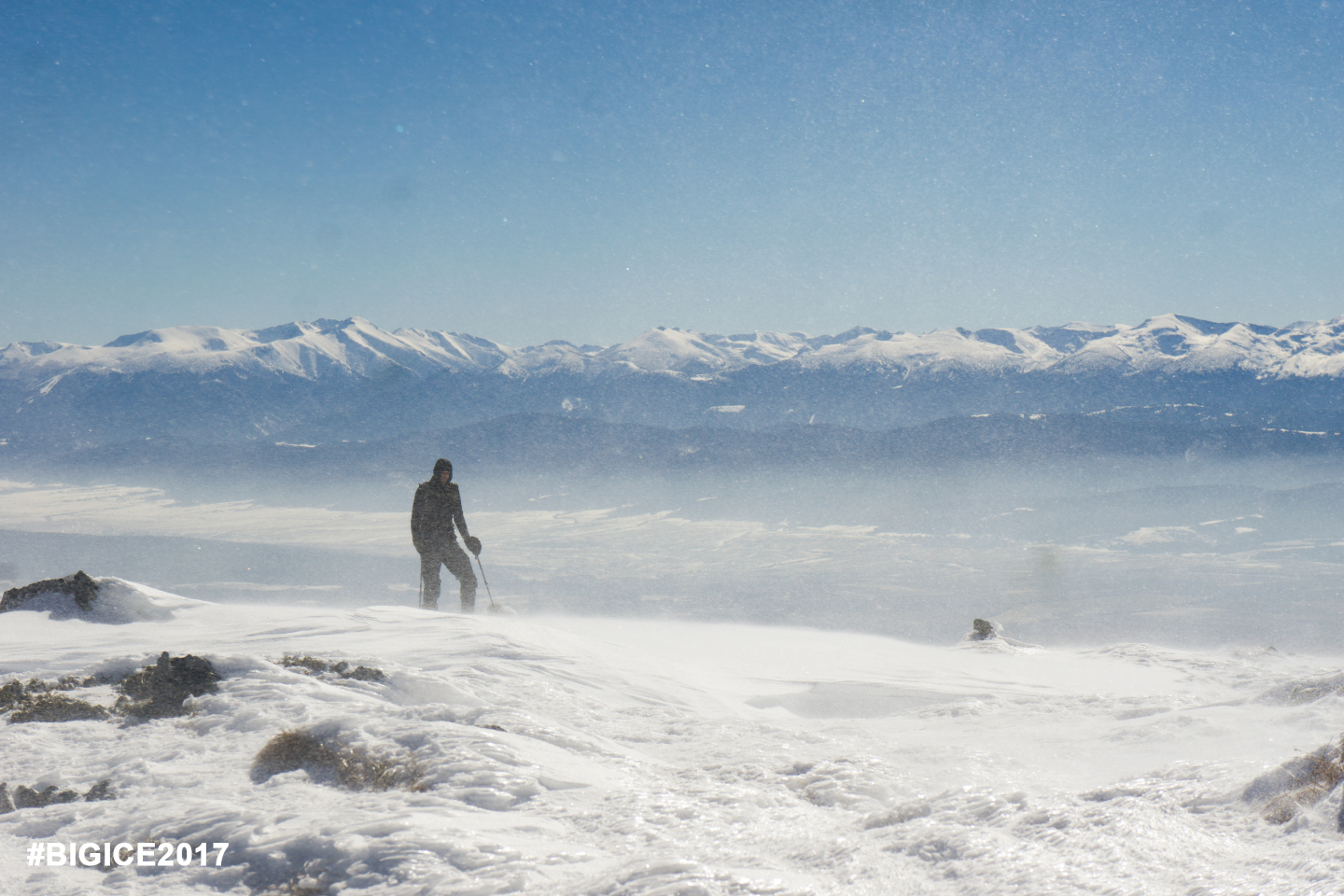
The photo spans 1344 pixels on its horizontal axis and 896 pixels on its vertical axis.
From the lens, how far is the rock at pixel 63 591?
327 inches

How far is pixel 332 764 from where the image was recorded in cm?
386

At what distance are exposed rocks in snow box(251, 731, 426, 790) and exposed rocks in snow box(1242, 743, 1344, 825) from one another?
11.3ft

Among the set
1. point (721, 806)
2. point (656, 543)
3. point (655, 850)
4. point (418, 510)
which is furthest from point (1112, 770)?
point (656, 543)

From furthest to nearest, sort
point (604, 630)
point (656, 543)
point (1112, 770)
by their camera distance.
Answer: point (656, 543), point (604, 630), point (1112, 770)

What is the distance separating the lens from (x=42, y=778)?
12.6 ft

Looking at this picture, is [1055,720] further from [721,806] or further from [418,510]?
[418,510]

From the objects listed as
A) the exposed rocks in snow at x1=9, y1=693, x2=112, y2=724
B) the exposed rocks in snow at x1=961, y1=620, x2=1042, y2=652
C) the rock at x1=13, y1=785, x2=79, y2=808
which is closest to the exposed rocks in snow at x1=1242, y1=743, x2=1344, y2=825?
the rock at x1=13, y1=785, x2=79, y2=808

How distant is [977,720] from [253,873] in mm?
5042

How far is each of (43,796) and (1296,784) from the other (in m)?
5.37

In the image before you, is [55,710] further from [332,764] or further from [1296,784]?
[1296,784]

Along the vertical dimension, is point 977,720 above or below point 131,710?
below

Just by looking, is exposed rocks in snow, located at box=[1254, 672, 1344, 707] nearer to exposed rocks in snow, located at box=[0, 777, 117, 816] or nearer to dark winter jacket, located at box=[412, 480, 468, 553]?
exposed rocks in snow, located at box=[0, 777, 117, 816]

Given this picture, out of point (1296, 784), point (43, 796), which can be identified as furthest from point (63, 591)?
point (1296, 784)

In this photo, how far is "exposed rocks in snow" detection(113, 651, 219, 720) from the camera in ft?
15.9
